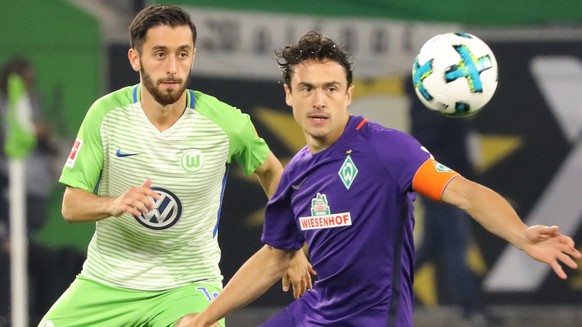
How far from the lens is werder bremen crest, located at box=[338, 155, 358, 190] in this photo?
476cm

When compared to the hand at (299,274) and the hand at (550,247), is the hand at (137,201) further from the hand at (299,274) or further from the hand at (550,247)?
the hand at (550,247)

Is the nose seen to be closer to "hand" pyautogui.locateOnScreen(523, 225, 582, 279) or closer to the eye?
the eye

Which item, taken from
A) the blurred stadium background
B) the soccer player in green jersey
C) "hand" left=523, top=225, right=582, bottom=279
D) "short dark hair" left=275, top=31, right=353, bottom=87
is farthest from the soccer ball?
the blurred stadium background

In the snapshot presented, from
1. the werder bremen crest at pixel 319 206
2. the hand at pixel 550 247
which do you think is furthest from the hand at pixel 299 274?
the hand at pixel 550 247

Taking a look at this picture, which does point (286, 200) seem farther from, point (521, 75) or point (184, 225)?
point (521, 75)

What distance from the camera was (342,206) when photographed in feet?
15.6

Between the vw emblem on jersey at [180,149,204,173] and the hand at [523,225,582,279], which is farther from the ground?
the vw emblem on jersey at [180,149,204,173]

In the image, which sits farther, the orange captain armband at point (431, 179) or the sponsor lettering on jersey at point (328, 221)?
the sponsor lettering on jersey at point (328, 221)

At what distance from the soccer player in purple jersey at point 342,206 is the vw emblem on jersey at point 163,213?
635 mm

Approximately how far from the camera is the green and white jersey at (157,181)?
18.0 feet

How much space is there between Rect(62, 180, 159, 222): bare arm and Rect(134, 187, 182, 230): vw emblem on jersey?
1.16ft

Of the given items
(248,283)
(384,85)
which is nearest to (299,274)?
(248,283)

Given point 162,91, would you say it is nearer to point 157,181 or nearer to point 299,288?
point 157,181

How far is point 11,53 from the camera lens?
916 centimetres
